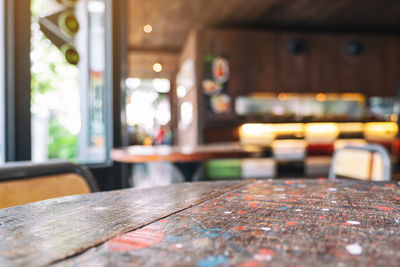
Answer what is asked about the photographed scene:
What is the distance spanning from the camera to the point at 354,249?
1.62 ft

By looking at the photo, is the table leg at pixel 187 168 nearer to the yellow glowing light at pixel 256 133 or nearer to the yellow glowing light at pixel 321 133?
the yellow glowing light at pixel 256 133

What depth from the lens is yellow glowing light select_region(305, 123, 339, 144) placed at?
617 centimetres

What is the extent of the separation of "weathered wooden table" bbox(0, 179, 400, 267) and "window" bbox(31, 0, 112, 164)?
7.00 feet

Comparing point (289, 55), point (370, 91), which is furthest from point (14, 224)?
point (370, 91)

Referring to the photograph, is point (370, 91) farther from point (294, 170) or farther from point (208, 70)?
point (208, 70)

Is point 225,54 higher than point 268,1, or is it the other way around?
point 268,1

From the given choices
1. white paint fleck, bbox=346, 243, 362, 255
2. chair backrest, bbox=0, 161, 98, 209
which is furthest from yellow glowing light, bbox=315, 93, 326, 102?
white paint fleck, bbox=346, 243, 362, 255

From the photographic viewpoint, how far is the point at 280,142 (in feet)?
19.9

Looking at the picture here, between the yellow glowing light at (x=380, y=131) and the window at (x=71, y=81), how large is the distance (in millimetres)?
5177

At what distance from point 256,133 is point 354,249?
5.66 meters

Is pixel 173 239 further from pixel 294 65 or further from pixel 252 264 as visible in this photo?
pixel 294 65

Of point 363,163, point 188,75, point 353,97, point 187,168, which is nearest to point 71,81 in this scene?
point 187,168

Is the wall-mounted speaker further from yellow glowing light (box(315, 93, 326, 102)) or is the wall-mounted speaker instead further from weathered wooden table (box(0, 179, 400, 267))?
weathered wooden table (box(0, 179, 400, 267))

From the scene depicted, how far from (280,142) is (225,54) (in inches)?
78.2
